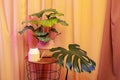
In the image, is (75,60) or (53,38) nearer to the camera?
(75,60)

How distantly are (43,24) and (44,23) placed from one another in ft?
0.04

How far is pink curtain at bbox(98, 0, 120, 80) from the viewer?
6.13 feet

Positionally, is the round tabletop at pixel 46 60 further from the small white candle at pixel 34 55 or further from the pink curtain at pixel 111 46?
the pink curtain at pixel 111 46

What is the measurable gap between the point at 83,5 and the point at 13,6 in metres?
0.73

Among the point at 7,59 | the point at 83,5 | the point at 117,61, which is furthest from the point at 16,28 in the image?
the point at 117,61

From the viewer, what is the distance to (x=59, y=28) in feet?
6.60

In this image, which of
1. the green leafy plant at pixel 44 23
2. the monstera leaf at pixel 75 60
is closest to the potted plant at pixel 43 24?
the green leafy plant at pixel 44 23

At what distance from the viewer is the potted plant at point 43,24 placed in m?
1.74

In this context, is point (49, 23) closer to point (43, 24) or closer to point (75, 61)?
point (43, 24)

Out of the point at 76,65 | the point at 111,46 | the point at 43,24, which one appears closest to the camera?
the point at 76,65

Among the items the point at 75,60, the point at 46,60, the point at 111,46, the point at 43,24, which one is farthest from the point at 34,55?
the point at 111,46

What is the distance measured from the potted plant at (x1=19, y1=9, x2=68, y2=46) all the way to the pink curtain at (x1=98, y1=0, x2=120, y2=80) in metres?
0.46

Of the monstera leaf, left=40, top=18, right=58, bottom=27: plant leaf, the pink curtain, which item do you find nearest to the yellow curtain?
the pink curtain

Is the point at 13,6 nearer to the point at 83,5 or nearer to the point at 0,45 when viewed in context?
the point at 0,45
